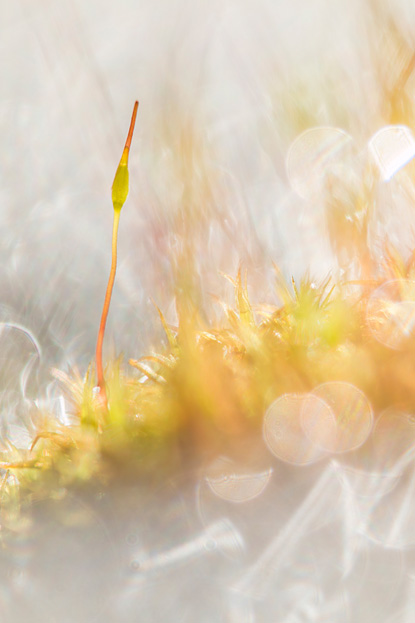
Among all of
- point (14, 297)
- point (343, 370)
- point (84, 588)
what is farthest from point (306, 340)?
point (14, 297)

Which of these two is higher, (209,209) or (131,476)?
(209,209)

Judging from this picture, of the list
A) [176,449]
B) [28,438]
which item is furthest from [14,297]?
[176,449]

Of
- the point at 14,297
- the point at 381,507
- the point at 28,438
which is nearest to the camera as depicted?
the point at 381,507

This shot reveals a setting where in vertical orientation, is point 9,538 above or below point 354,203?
below

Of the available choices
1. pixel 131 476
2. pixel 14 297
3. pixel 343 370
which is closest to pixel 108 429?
pixel 131 476

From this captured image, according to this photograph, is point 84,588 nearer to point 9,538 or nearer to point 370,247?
point 9,538

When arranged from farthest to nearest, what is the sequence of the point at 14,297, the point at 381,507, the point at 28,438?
the point at 14,297 → the point at 28,438 → the point at 381,507

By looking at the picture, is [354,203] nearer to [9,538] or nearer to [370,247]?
[370,247]

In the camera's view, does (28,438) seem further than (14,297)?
No
